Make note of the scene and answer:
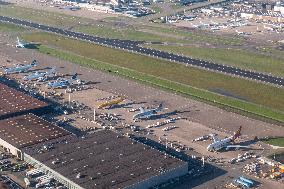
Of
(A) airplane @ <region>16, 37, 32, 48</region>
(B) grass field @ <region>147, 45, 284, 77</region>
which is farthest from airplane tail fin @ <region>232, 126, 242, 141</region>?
(A) airplane @ <region>16, 37, 32, 48</region>

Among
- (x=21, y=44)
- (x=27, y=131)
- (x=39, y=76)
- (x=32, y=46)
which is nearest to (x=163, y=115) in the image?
(x=27, y=131)

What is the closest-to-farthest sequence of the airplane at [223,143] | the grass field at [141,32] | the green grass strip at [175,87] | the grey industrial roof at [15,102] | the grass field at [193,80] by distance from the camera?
the airplane at [223,143] → the grey industrial roof at [15,102] → the green grass strip at [175,87] → the grass field at [193,80] → the grass field at [141,32]

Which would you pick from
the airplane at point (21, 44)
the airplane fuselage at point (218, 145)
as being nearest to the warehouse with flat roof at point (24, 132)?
the airplane fuselage at point (218, 145)

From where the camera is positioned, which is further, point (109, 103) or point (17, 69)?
point (17, 69)

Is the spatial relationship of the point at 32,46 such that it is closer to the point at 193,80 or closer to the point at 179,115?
the point at 193,80

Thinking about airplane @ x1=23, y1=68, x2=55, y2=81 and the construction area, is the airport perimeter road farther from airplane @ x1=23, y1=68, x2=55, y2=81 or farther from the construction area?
Answer: airplane @ x1=23, y1=68, x2=55, y2=81

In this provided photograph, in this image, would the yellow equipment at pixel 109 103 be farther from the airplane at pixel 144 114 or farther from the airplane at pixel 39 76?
the airplane at pixel 39 76

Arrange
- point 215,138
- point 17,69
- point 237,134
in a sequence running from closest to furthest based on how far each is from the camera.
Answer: point 237,134 < point 215,138 < point 17,69
